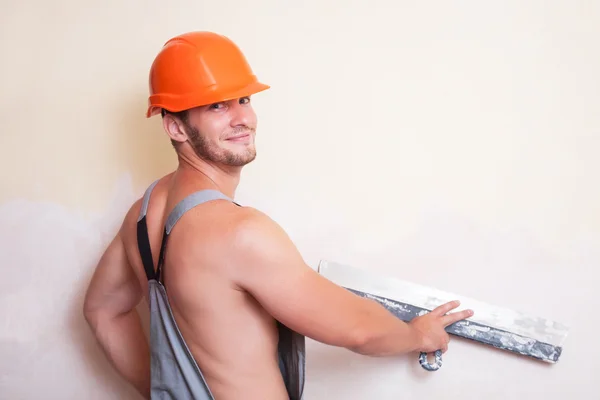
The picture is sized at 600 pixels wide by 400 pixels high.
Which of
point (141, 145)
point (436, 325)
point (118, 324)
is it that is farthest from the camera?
point (141, 145)

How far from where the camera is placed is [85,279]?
2227mm

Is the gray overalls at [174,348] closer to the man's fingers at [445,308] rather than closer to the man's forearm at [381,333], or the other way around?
the man's forearm at [381,333]

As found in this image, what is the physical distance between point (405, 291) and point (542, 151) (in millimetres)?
563

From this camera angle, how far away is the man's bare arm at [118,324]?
1871mm

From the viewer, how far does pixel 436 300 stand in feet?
6.10

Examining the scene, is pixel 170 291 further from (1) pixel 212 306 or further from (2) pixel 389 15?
(2) pixel 389 15

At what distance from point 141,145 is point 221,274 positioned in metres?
0.94

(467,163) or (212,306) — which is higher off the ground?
(467,163)

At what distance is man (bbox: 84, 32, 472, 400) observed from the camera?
1349 millimetres

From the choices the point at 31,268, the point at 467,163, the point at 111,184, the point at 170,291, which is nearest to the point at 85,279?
the point at 31,268

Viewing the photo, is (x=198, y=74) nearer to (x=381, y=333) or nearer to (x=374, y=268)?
(x=381, y=333)

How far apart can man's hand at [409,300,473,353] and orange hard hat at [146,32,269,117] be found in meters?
0.76

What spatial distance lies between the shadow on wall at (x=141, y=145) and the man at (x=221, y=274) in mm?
520

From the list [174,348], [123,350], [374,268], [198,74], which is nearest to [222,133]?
[198,74]
